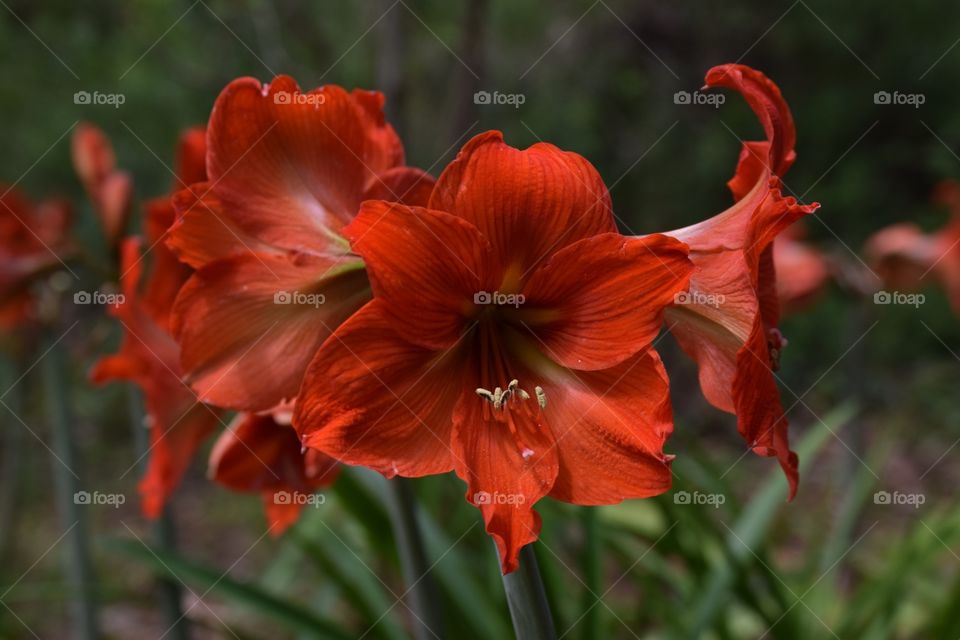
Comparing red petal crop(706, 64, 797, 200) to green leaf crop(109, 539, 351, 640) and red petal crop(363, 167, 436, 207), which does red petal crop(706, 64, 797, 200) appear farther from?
green leaf crop(109, 539, 351, 640)

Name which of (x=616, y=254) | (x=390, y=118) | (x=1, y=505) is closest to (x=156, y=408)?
(x=616, y=254)

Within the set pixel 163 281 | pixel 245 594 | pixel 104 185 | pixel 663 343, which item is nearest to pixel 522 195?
pixel 163 281

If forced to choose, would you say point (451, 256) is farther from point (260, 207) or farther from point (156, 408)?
point (156, 408)

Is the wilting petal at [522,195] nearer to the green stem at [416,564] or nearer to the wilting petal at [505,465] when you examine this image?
the wilting petal at [505,465]

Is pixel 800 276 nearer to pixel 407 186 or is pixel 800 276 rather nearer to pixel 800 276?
pixel 800 276

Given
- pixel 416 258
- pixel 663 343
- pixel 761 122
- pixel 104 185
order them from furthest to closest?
pixel 663 343
pixel 104 185
pixel 761 122
pixel 416 258
